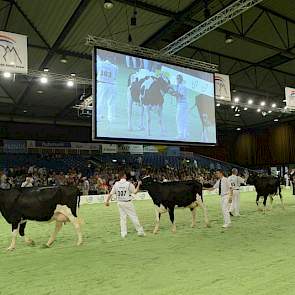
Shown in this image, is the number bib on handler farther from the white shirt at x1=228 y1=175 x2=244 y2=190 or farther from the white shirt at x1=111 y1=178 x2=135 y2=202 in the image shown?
the white shirt at x1=228 y1=175 x2=244 y2=190

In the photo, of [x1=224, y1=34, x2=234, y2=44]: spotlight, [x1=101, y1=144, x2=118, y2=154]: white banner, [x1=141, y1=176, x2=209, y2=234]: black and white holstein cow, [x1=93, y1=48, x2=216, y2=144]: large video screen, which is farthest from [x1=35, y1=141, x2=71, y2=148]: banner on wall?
[x1=141, y1=176, x2=209, y2=234]: black and white holstein cow

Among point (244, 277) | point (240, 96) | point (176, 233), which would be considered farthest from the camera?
point (240, 96)

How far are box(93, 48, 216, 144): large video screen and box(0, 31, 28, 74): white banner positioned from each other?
297cm

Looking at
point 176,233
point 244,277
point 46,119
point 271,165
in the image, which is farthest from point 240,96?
point 244,277

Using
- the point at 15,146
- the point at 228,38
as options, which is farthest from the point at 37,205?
the point at 15,146

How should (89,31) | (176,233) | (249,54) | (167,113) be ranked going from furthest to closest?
(249,54) < (89,31) < (167,113) < (176,233)

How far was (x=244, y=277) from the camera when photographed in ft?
15.6

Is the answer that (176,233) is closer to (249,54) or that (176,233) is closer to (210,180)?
(249,54)

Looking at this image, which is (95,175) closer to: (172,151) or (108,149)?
(108,149)

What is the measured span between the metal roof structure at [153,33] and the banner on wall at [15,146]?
4875 millimetres

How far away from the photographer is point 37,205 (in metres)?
7.07

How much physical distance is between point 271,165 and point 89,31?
95.0 feet

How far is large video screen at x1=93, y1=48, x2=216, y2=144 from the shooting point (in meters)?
9.59

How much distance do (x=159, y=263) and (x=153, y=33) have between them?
1102 centimetres
